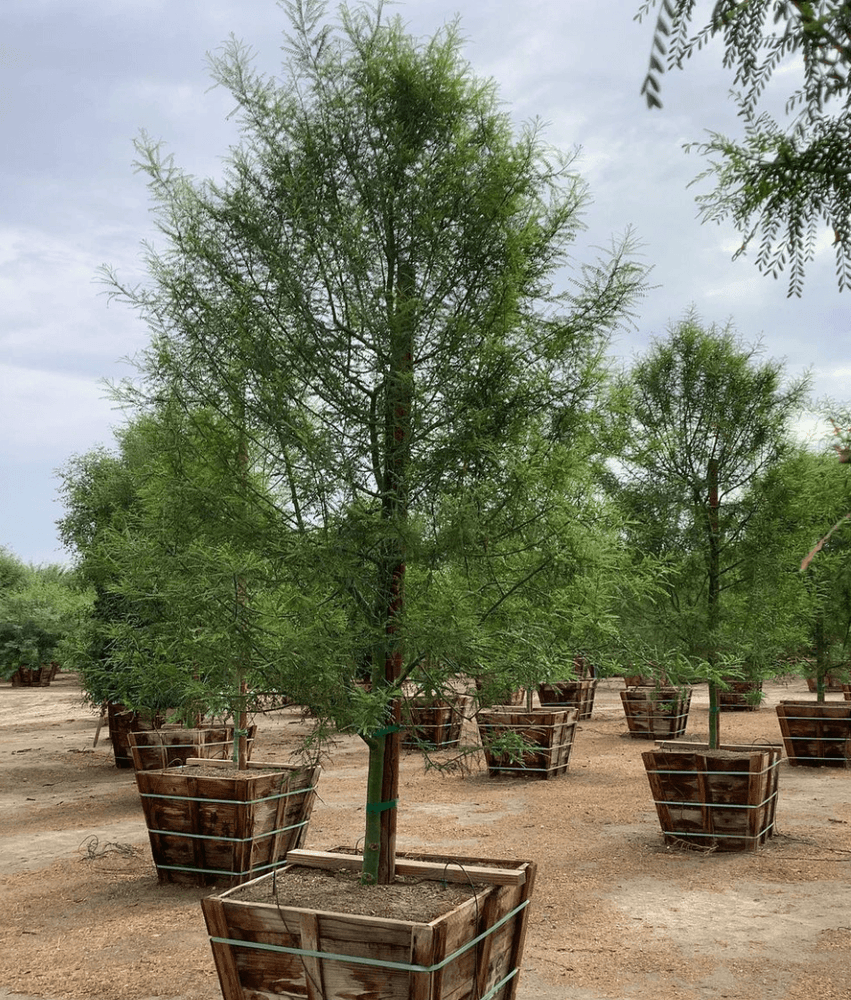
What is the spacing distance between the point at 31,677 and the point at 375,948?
40573mm

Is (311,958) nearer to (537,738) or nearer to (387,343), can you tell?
(387,343)

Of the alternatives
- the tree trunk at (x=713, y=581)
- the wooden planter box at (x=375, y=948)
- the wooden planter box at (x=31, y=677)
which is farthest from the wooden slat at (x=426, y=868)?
the wooden planter box at (x=31, y=677)

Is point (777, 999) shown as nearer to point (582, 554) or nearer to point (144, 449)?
point (582, 554)

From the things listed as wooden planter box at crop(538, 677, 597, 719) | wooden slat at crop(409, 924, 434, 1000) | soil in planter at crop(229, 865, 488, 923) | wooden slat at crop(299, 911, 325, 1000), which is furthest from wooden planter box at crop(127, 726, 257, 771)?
wooden planter box at crop(538, 677, 597, 719)

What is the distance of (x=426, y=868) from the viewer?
480 centimetres

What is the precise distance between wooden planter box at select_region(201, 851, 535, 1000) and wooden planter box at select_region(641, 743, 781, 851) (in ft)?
14.2

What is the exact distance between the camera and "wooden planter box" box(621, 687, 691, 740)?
17828mm

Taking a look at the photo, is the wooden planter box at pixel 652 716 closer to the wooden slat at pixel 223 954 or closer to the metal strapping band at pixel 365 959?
the metal strapping band at pixel 365 959

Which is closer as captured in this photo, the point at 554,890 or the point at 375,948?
the point at 375,948

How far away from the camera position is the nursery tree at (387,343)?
4.26 m

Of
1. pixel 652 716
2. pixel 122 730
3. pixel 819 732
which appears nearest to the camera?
pixel 819 732

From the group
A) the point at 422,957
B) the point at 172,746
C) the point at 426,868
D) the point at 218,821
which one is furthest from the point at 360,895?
the point at 172,746

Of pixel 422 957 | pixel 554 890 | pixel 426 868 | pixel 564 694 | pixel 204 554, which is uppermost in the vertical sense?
pixel 204 554

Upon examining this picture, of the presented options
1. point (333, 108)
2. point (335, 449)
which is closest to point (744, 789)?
point (335, 449)
